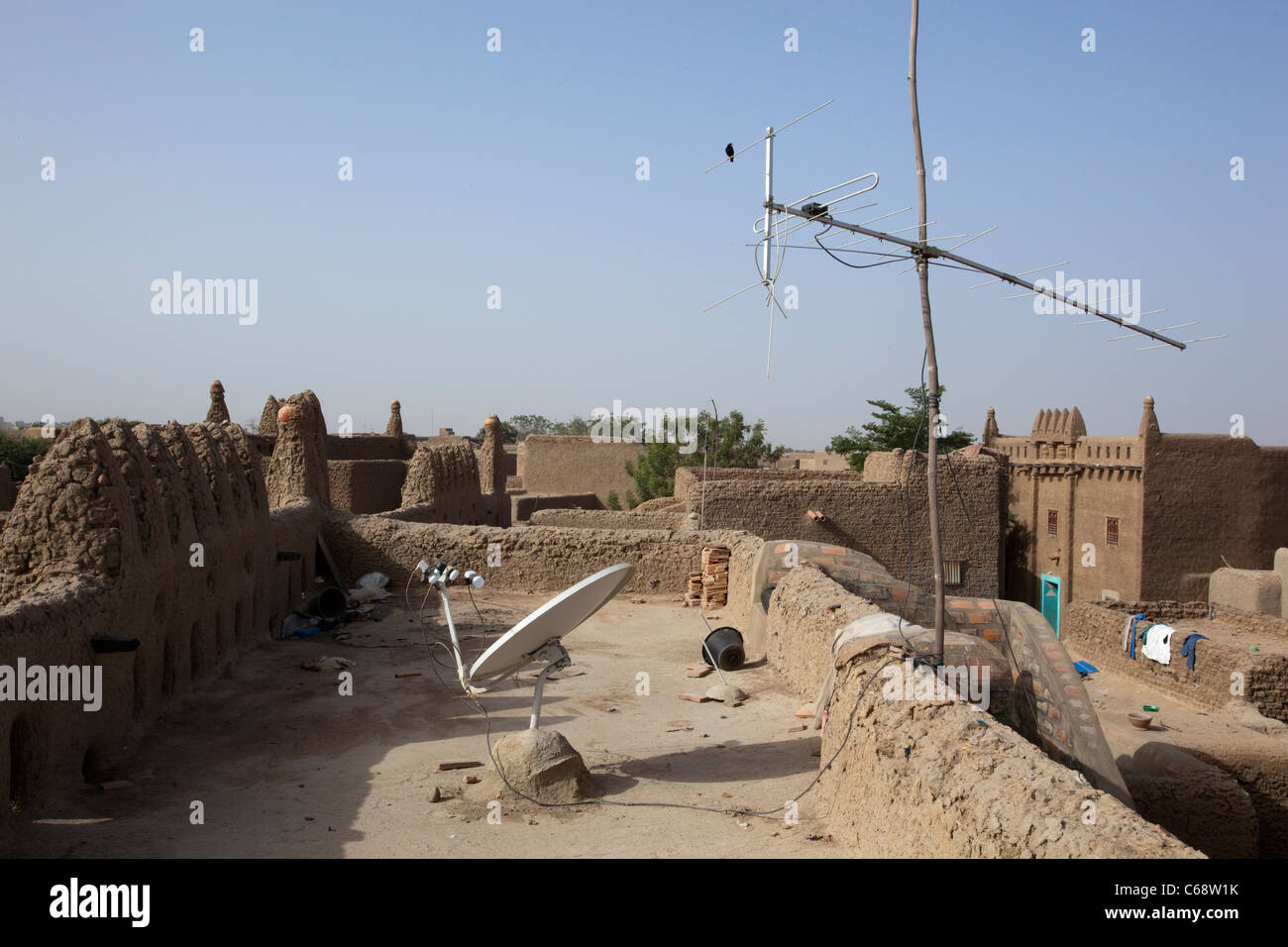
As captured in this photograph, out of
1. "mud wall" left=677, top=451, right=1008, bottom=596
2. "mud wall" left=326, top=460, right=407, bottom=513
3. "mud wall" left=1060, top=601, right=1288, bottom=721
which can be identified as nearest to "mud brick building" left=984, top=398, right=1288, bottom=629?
"mud wall" left=1060, top=601, right=1288, bottom=721

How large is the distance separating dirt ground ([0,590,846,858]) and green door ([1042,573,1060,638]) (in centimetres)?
1971

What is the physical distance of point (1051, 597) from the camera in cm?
2942

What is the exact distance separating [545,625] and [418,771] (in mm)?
2008

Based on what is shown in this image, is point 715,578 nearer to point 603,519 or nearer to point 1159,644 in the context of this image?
point 603,519

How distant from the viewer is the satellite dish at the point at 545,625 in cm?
745

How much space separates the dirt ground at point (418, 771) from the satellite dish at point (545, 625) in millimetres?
1009

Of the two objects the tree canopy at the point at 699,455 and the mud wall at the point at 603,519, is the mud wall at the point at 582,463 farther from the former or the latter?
the mud wall at the point at 603,519

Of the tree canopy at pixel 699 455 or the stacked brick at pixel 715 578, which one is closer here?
the stacked brick at pixel 715 578

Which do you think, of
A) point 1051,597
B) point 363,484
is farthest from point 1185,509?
point 363,484

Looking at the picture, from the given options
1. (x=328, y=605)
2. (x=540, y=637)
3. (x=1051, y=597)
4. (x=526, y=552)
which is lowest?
(x=1051, y=597)

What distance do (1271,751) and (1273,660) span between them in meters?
3.86

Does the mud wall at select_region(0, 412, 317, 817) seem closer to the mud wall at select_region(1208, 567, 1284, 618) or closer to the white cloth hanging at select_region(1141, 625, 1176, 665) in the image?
the white cloth hanging at select_region(1141, 625, 1176, 665)

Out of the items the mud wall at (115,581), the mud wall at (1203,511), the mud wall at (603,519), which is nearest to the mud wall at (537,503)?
the mud wall at (603,519)
